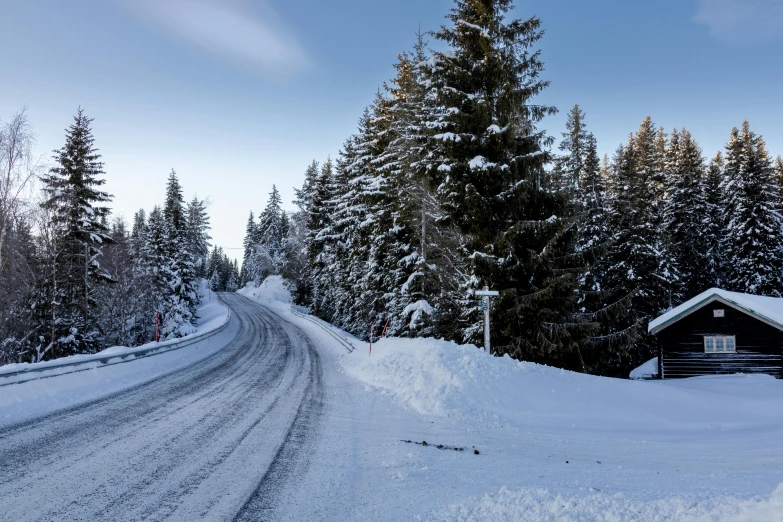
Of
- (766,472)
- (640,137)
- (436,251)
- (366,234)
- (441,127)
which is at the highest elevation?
(640,137)

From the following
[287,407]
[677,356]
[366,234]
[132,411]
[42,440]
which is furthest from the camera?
[366,234]

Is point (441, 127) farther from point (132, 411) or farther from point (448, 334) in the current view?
point (132, 411)

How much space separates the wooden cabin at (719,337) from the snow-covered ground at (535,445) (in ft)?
24.5

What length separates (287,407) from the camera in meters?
8.43

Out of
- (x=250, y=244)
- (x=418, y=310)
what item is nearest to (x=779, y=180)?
(x=418, y=310)

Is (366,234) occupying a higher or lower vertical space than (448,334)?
higher

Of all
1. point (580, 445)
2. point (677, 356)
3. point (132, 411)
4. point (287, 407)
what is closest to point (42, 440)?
point (132, 411)

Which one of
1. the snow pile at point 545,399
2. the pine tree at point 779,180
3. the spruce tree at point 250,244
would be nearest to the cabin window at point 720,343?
the snow pile at point 545,399

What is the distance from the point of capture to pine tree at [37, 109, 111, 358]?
21.3 m

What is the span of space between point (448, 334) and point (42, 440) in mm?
13145

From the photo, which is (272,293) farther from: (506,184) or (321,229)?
(506,184)

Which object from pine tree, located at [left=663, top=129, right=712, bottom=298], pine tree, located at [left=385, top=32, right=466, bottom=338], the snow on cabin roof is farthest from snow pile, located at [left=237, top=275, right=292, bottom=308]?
the snow on cabin roof

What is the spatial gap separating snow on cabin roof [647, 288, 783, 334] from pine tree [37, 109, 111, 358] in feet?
99.0

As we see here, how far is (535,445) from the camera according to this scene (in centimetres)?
673
